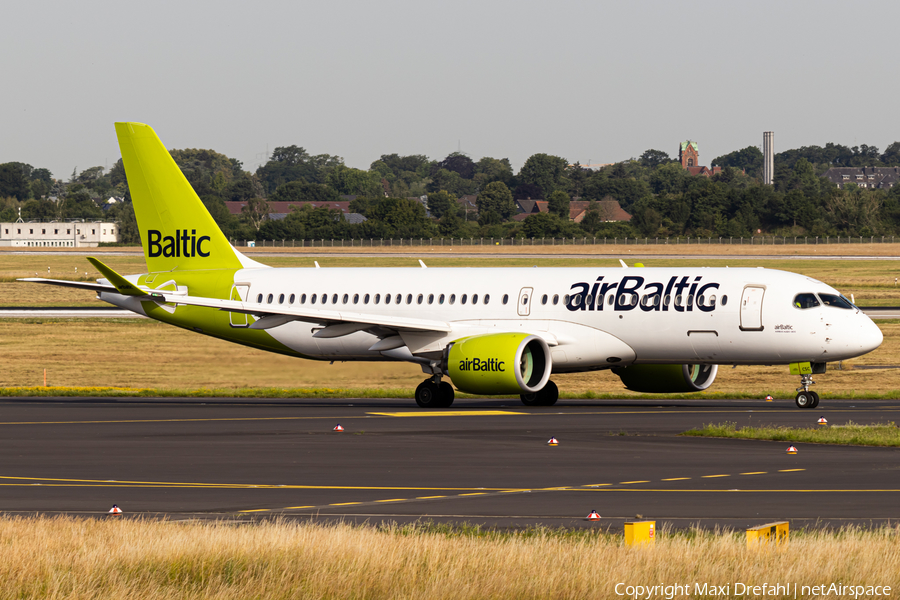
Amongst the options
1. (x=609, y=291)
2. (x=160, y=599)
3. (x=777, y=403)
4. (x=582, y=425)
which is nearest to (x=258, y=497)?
(x=160, y=599)

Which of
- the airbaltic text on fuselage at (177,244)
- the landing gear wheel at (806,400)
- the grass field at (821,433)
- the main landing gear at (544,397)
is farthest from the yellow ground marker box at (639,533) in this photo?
the airbaltic text on fuselage at (177,244)

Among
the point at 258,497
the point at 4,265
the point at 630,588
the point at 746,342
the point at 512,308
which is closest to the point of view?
the point at 630,588

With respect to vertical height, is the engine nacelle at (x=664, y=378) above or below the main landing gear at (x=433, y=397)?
above

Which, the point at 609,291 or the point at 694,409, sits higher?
the point at 609,291

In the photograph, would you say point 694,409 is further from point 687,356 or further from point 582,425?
point 582,425

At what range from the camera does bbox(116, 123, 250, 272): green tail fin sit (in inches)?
1800

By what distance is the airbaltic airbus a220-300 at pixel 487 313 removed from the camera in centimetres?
3656

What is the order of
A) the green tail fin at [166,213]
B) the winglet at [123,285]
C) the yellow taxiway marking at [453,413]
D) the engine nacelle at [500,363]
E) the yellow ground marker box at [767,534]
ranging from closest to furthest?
1. the yellow ground marker box at [767,534]
2. the engine nacelle at [500,363]
3. the yellow taxiway marking at [453,413]
4. the winglet at [123,285]
5. the green tail fin at [166,213]

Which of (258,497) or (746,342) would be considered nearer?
(258,497)

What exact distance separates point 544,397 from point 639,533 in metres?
25.8

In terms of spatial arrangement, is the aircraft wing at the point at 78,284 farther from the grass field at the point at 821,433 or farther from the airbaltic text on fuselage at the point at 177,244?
the grass field at the point at 821,433

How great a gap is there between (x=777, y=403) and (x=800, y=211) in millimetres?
154194

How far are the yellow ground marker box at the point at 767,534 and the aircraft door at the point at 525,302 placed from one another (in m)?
25.2

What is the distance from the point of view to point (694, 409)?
37.7 metres
